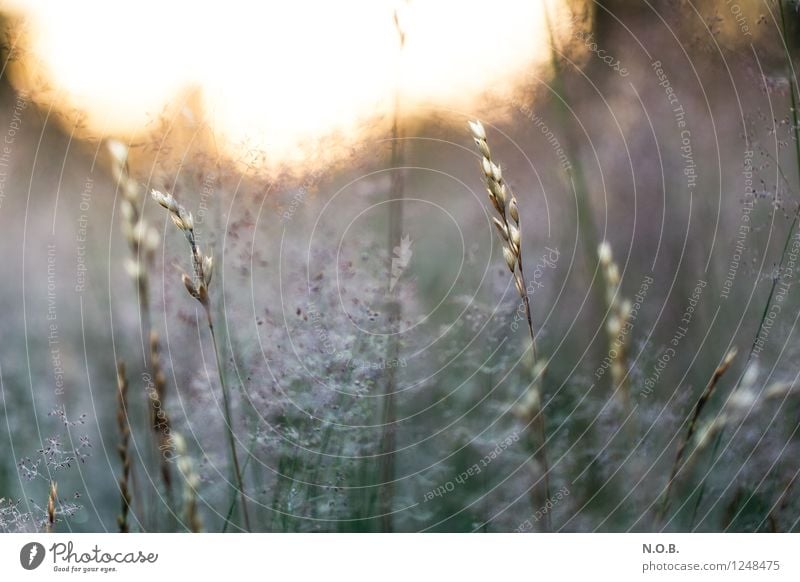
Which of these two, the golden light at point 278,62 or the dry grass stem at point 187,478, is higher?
A: the golden light at point 278,62

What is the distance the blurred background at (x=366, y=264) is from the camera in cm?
76

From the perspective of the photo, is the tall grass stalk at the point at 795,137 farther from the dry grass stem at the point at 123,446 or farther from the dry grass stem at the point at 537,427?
the dry grass stem at the point at 123,446

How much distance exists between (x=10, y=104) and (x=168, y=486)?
0.43m

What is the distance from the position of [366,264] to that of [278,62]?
235 millimetres

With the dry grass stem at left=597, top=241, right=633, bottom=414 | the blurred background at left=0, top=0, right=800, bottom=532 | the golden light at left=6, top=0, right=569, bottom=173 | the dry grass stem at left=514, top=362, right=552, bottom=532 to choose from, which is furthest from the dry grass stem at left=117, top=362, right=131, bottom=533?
the dry grass stem at left=597, top=241, right=633, bottom=414

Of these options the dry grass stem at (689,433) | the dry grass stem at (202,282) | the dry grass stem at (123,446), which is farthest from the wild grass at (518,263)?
the dry grass stem at (123,446)

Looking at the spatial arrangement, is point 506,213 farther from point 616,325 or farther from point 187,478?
point 187,478

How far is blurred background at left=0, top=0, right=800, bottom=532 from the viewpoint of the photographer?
0.76 meters

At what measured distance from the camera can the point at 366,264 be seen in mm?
774

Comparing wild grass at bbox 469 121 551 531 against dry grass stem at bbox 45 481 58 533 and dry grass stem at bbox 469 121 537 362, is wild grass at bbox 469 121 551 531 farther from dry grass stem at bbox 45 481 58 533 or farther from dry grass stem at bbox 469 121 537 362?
dry grass stem at bbox 45 481 58 533

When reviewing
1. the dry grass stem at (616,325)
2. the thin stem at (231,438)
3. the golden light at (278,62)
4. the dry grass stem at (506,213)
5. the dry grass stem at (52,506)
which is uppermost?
the golden light at (278,62)

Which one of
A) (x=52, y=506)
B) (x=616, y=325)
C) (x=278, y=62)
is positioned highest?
(x=278, y=62)

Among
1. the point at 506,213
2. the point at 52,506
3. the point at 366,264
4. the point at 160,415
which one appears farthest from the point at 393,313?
the point at 52,506
